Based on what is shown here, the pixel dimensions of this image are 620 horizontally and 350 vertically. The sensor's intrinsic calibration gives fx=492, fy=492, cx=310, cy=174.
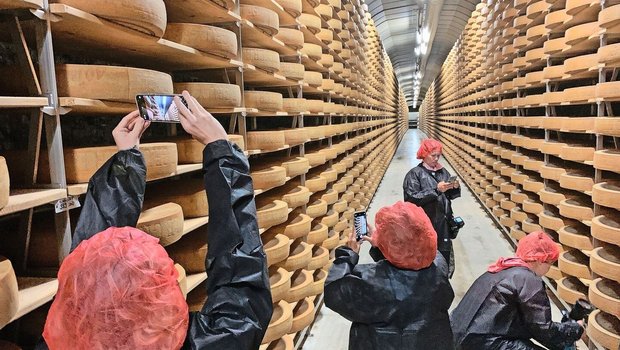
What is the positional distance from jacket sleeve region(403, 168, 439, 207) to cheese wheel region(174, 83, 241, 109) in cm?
212

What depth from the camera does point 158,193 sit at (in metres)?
2.36

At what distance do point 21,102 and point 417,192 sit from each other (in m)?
3.38

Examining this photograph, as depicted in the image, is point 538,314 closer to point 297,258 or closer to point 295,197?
point 297,258

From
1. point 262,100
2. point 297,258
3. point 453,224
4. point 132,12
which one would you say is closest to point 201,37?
point 132,12

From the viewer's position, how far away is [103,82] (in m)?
1.57

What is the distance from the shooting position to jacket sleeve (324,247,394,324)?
2111 mm

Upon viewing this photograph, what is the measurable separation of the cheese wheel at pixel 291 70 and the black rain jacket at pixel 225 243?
223 centimetres

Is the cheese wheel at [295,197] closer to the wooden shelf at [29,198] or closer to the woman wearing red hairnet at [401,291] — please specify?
the woman wearing red hairnet at [401,291]

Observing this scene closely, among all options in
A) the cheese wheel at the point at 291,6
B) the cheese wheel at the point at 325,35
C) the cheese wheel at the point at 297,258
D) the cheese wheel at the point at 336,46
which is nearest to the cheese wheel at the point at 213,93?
the cheese wheel at the point at 291,6

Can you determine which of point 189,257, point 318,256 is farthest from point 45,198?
point 318,256

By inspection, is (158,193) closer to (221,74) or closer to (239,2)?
(221,74)

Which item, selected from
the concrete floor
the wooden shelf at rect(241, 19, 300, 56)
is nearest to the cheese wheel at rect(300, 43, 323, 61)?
the wooden shelf at rect(241, 19, 300, 56)

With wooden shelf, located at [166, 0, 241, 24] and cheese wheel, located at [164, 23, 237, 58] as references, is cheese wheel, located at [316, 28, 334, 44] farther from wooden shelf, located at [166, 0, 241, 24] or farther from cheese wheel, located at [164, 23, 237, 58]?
cheese wheel, located at [164, 23, 237, 58]

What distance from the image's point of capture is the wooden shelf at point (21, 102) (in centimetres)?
119
